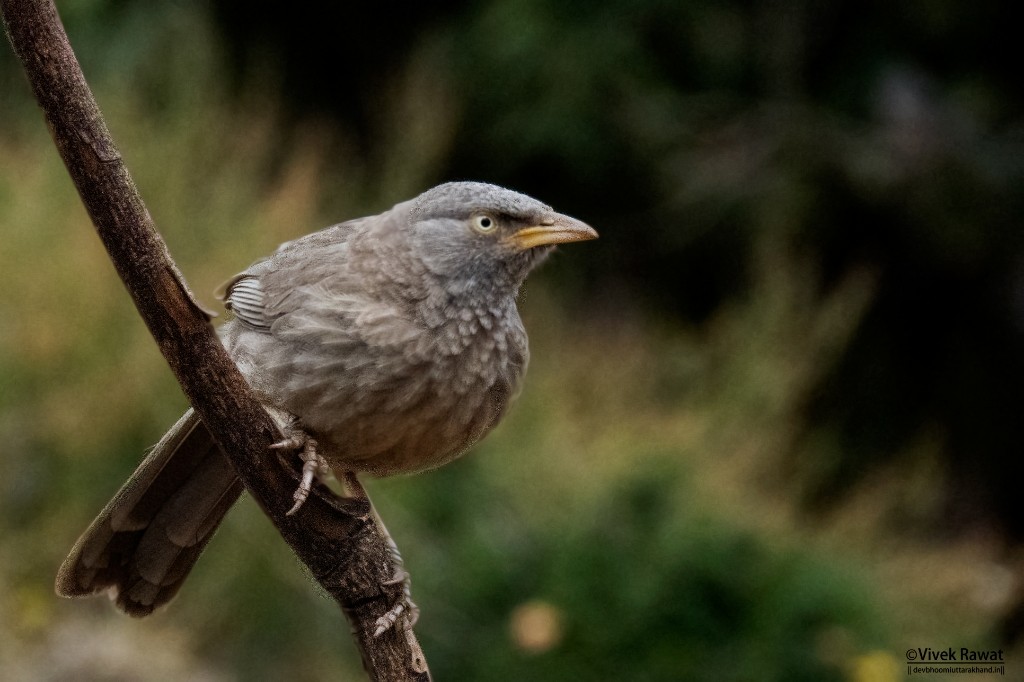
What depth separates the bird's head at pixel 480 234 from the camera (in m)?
3.02

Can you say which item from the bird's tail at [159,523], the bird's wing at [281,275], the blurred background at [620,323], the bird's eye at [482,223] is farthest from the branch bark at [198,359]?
the blurred background at [620,323]

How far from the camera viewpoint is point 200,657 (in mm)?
5609

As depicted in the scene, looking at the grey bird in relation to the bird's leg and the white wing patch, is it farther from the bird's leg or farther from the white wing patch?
the bird's leg

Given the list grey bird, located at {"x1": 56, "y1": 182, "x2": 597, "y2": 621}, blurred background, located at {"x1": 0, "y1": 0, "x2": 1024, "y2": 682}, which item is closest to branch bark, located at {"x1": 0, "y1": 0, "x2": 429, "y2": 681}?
grey bird, located at {"x1": 56, "y1": 182, "x2": 597, "y2": 621}

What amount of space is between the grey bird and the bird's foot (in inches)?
0.4

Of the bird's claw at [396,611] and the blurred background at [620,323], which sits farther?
the blurred background at [620,323]

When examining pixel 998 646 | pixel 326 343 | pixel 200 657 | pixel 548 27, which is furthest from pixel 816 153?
pixel 326 343

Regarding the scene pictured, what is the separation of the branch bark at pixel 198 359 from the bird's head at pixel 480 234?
0.62m

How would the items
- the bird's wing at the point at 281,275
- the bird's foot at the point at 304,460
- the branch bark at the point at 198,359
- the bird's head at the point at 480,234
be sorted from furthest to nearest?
the bird's wing at the point at 281,275, the bird's head at the point at 480,234, the bird's foot at the point at 304,460, the branch bark at the point at 198,359

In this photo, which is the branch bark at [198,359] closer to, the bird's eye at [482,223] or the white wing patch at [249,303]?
the white wing patch at [249,303]

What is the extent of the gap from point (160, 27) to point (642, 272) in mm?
3341

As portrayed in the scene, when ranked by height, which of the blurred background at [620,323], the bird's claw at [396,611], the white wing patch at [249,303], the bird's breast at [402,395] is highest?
the blurred background at [620,323]

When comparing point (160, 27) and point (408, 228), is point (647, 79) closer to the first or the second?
point (160, 27)

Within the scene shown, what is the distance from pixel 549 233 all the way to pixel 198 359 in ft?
2.97
